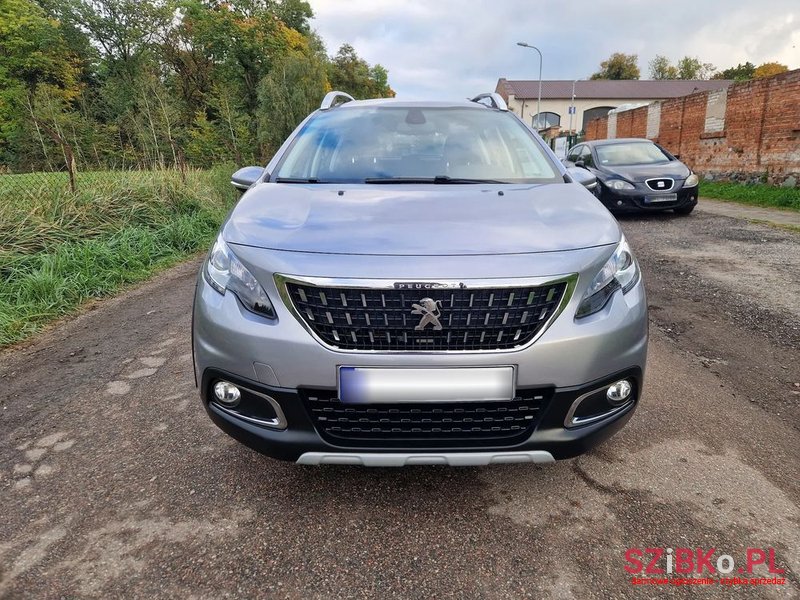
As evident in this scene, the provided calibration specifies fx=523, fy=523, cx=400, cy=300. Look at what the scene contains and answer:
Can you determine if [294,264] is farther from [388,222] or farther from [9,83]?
[9,83]

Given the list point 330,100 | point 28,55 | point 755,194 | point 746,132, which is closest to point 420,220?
point 330,100

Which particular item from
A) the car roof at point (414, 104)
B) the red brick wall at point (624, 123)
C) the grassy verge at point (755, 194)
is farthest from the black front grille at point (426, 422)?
the red brick wall at point (624, 123)

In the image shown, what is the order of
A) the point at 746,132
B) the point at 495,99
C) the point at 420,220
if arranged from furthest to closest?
the point at 746,132
the point at 495,99
the point at 420,220

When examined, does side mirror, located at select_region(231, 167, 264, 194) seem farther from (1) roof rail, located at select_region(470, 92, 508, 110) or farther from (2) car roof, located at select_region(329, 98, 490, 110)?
(1) roof rail, located at select_region(470, 92, 508, 110)

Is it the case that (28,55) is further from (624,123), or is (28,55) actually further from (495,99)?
(495,99)

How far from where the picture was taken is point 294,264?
1804 millimetres

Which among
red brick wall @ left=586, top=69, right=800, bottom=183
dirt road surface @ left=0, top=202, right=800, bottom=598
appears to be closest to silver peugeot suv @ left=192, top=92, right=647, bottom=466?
dirt road surface @ left=0, top=202, right=800, bottom=598

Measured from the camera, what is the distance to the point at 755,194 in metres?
11.5

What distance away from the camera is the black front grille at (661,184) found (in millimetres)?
9111

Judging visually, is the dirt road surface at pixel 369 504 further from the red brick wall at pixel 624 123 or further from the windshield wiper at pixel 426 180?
the red brick wall at pixel 624 123

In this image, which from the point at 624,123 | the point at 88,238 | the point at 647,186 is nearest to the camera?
the point at 88,238

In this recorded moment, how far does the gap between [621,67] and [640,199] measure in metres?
72.4

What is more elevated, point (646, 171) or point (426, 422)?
point (646, 171)

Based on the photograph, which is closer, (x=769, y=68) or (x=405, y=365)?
(x=405, y=365)
